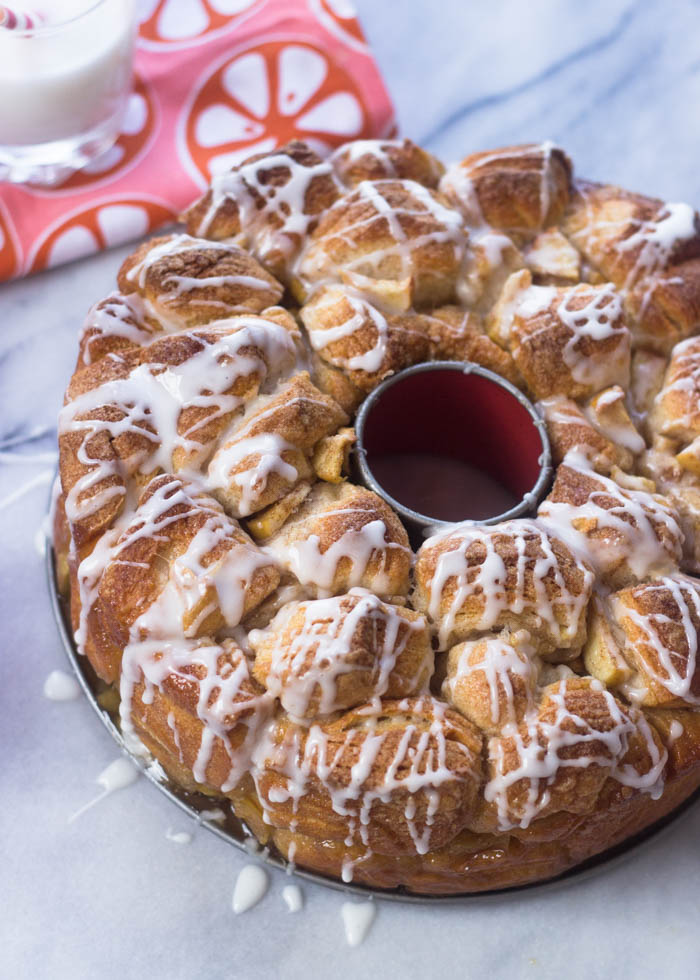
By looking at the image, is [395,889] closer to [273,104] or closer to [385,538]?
[385,538]

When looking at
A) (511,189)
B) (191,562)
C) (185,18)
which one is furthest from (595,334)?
(185,18)

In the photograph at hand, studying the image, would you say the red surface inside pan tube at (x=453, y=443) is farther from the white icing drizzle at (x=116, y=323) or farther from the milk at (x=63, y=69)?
the milk at (x=63, y=69)

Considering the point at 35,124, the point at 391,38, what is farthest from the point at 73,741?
the point at 391,38

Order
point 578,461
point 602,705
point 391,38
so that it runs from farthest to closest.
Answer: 1. point 391,38
2. point 578,461
3. point 602,705

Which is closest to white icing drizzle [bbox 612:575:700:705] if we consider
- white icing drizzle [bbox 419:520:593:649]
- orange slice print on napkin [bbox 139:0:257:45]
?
white icing drizzle [bbox 419:520:593:649]

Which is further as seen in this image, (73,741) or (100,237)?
(100,237)

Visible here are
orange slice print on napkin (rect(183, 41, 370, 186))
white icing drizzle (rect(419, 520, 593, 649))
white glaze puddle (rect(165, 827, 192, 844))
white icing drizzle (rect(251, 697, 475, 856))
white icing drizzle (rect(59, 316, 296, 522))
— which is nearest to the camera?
white icing drizzle (rect(251, 697, 475, 856))

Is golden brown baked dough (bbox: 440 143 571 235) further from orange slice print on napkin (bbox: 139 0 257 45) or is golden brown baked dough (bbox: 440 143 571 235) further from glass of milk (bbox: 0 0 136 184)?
orange slice print on napkin (bbox: 139 0 257 45)

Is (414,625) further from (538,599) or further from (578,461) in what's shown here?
(578,461)
